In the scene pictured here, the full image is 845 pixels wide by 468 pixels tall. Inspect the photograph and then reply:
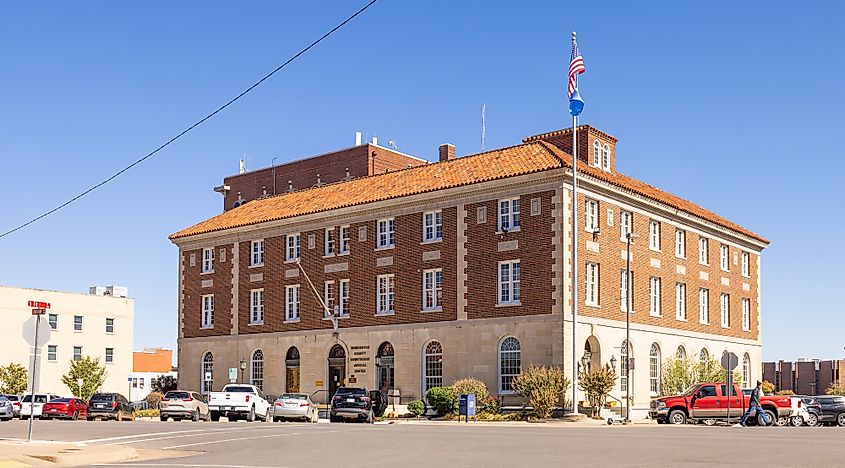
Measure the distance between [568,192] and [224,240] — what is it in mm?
25681

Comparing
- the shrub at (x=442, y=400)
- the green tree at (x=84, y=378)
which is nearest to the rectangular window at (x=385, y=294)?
the shrub at (x=442, y=400)

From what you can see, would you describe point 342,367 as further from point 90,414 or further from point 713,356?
point 713,356

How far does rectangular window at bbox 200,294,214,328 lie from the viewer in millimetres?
66250

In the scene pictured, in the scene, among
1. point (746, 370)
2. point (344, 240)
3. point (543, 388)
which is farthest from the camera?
point (746, 370)

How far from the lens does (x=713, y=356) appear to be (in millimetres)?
59312

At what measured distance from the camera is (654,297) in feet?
180

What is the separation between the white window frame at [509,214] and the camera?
165 ft

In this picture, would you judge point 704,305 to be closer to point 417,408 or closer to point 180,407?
point 417,408

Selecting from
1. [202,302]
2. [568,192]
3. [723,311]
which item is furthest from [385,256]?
[723,311]

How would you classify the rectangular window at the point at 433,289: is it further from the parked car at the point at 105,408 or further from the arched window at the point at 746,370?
the arched window at the point at 746,370

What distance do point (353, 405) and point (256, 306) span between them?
Answer: 19.8 metres

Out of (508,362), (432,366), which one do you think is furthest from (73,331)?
(508,362)

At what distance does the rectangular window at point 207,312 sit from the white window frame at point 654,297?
91.2ft

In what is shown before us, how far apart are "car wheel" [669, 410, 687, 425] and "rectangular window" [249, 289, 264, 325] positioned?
27.7 metres
